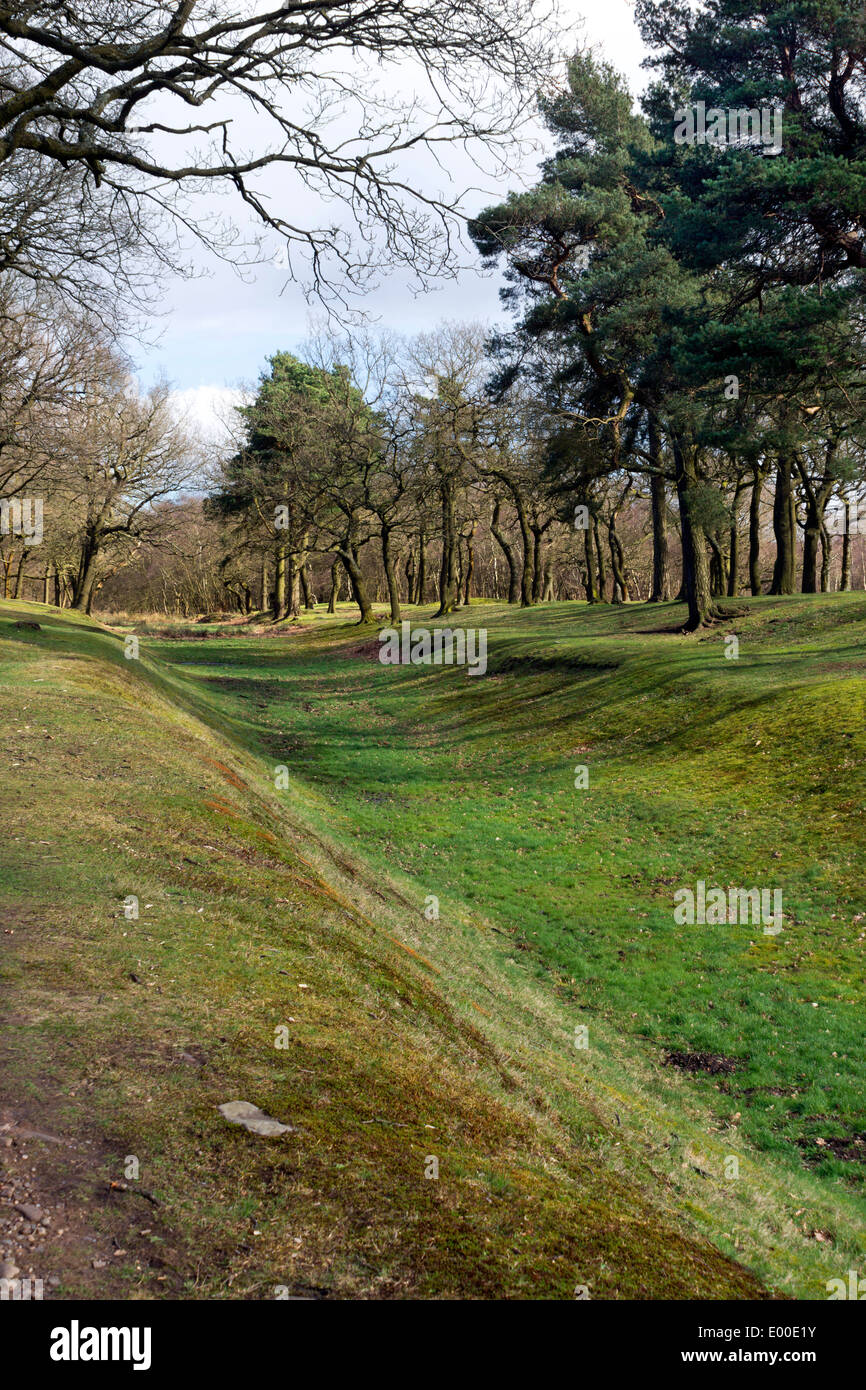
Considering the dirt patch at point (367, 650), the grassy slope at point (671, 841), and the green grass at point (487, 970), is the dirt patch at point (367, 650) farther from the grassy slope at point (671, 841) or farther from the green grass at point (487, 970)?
the green grass at point (487, 970)

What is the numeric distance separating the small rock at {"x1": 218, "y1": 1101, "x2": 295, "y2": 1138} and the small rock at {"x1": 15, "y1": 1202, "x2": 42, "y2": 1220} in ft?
3.33

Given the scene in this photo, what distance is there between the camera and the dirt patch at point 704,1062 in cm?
867

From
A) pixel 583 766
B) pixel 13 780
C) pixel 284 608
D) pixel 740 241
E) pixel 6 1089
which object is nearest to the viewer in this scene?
pixel 6 1089

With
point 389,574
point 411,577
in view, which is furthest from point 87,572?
point 411,577

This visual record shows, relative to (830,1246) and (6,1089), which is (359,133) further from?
(830,1246)

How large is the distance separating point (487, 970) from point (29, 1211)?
7.46 metres

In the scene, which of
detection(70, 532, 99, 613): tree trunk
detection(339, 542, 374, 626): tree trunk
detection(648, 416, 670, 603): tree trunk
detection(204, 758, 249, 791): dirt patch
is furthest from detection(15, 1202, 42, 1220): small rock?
detection(339, 542, 374, 626): tree trunk

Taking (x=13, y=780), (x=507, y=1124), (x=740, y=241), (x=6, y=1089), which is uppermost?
(x=740, y=241)

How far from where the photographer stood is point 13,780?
356 inches

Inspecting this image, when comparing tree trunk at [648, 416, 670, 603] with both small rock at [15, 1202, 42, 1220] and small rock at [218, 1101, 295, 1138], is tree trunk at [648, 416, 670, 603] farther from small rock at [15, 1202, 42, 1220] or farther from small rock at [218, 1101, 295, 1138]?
small rock at [15, 1202, 42, 1220]

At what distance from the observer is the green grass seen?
12.8 feet

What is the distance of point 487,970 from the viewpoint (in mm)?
10164

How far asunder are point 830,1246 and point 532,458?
37.2 meters
